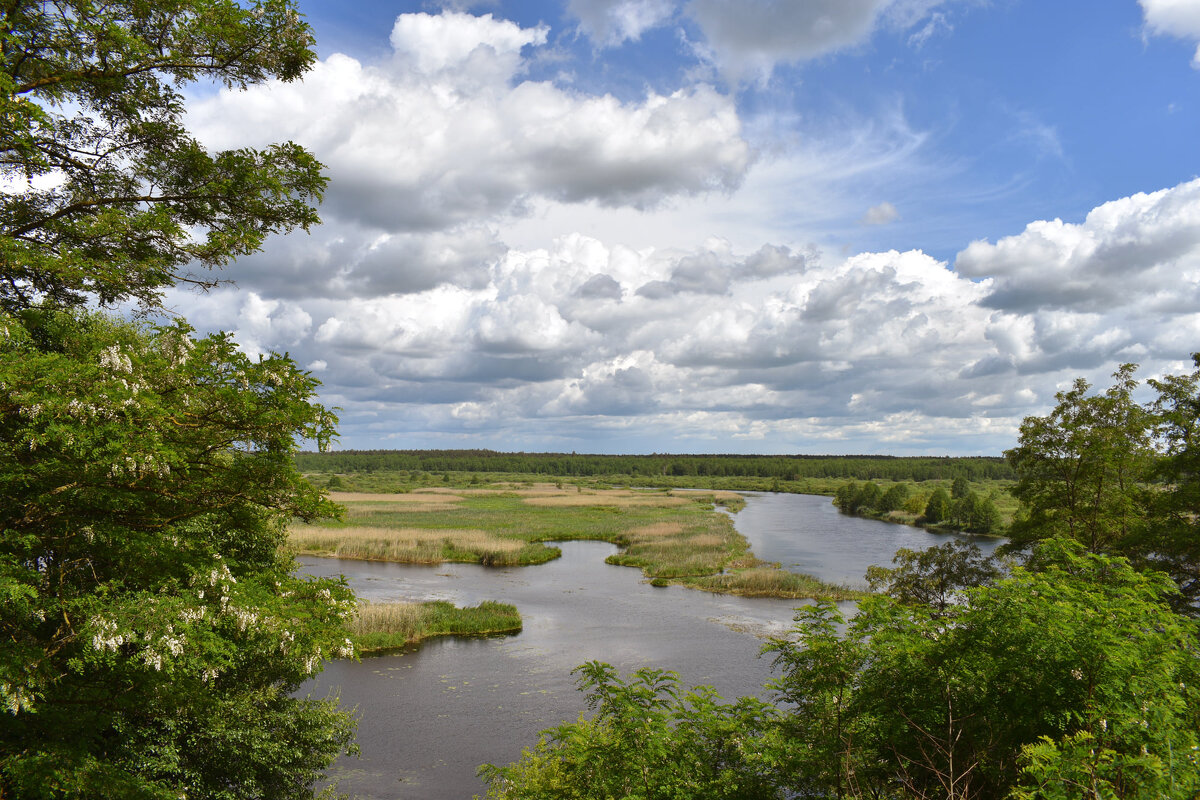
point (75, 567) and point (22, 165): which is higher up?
point (22, 165)

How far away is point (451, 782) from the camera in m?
16.7

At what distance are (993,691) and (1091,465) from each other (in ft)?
70.0

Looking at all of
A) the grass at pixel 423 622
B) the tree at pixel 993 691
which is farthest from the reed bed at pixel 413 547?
the tree at pixel 993 691

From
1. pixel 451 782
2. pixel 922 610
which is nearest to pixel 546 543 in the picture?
pixel 451 782

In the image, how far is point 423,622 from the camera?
29.2 meters

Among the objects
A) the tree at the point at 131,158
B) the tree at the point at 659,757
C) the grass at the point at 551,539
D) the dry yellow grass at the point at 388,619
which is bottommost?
the grass at the point at 551,539

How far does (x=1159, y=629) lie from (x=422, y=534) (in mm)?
50674

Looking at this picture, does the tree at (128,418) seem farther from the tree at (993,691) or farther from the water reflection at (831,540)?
the water reflection at (831,540)

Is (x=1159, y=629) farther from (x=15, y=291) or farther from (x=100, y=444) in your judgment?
(x=15, y=291)

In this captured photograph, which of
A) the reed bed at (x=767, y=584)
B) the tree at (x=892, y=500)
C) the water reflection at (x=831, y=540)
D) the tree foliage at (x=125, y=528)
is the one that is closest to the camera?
the tree foliage at (x=125, y=528)

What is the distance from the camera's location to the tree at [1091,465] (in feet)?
76.1

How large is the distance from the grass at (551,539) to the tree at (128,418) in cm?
3276

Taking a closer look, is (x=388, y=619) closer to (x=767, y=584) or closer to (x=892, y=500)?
(x=767, y=584)

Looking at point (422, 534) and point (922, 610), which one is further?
point (422, 534)
